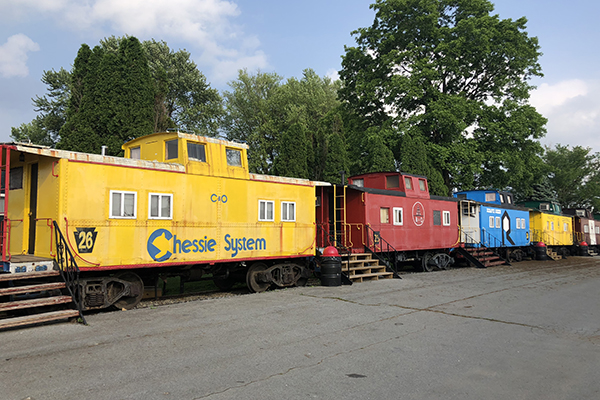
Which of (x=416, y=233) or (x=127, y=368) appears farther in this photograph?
(x=416, y=233)

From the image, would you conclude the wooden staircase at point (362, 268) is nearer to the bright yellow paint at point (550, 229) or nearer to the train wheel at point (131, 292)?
the train wheel at point (131, 292)

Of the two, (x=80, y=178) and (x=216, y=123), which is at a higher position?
(x=216, y=123)

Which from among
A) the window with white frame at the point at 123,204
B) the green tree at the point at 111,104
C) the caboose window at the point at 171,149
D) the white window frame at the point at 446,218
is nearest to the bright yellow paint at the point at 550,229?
the white window frame at the point at 446,218

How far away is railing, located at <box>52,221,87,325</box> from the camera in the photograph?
27.5 feet

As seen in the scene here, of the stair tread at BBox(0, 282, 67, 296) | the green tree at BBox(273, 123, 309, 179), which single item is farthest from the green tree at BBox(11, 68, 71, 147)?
the stair tread at BBox(0, 282, 67, 296)

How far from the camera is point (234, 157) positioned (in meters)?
12.3

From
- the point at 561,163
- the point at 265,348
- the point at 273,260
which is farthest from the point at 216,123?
the point at 561,163

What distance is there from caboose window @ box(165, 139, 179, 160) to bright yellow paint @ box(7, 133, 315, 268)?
4.9 inches

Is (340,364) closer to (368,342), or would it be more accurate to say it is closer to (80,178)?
(368,342)

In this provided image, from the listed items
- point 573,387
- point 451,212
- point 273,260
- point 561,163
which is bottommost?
point 573,387

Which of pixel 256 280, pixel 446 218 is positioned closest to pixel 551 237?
pixel 446 218

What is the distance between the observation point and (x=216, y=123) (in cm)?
3984

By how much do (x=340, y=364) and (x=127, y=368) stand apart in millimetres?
2812

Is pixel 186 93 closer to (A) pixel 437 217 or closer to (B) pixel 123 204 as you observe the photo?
(A) pixel 437 217
